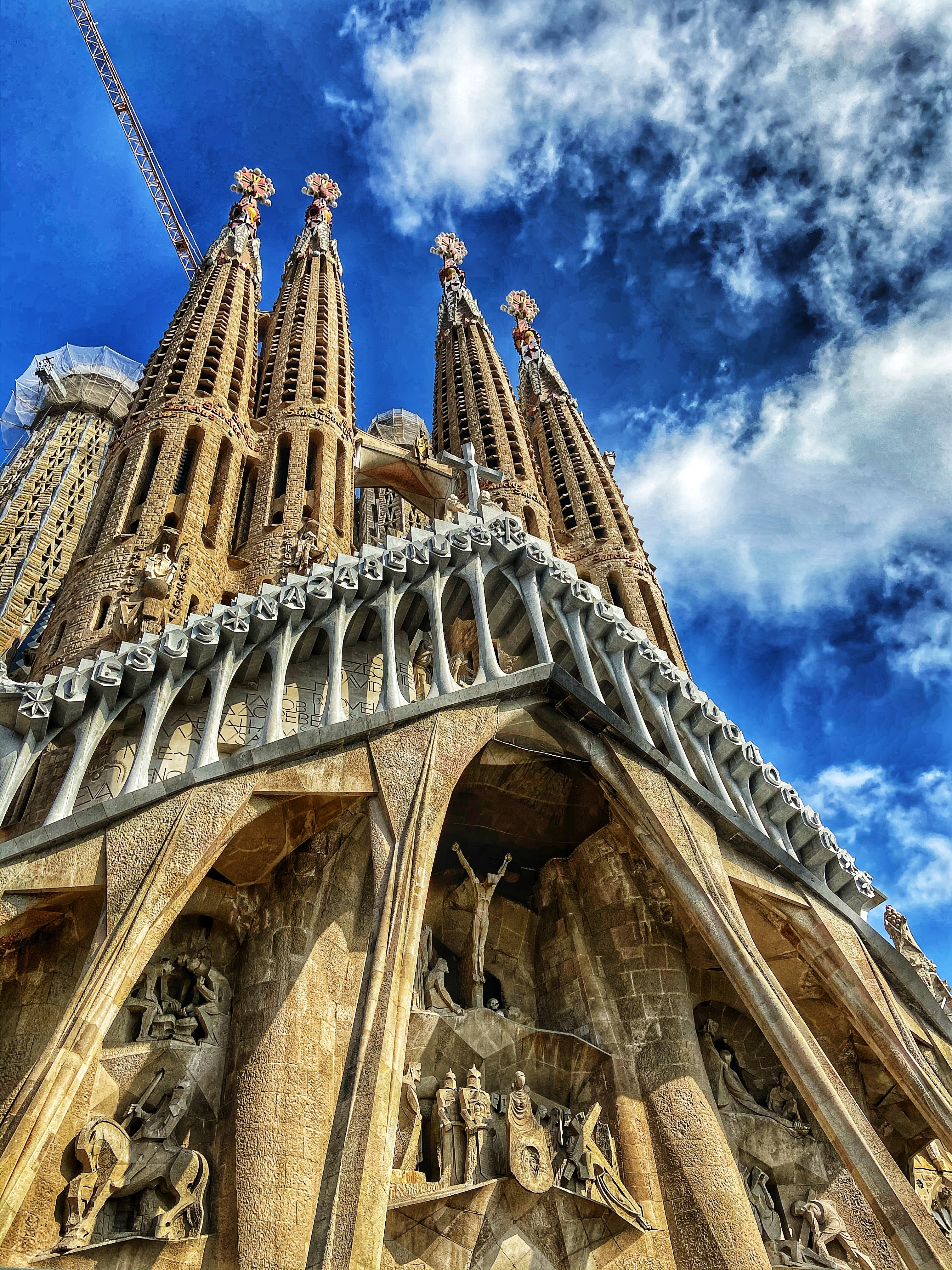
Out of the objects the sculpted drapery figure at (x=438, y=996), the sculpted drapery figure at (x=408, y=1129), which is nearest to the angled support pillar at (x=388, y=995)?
the sculpted drapery figure at (x=408, y=1129)

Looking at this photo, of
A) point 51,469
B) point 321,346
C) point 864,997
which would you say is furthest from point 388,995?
point 51,469

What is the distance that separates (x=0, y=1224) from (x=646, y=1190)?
6.44 metres

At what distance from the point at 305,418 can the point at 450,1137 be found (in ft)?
46.1

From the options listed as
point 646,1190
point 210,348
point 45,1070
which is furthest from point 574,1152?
point 210,348

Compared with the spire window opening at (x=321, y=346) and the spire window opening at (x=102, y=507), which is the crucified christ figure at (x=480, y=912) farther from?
the spire window opening at (x=321, y=346)

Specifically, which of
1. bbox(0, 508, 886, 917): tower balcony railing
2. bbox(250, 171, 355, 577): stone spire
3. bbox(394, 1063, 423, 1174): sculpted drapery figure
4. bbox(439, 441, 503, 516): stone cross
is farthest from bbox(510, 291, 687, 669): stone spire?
bbox(394, 1063, 423, 1174): sculpted drapery figure

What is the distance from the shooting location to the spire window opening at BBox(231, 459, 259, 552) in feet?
58.5

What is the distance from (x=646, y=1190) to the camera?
1080 cm

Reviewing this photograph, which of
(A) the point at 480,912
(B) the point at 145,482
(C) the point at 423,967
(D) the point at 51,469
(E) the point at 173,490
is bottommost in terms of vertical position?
(C) the point at 423,967

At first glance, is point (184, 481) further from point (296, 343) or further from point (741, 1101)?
point (741, 1101)

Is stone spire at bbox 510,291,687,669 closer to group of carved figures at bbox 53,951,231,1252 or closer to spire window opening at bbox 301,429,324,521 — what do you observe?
spire window opening at bbox 301,429,324,521

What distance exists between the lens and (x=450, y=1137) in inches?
406

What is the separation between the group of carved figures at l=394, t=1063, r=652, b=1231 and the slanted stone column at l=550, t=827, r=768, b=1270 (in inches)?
16.0

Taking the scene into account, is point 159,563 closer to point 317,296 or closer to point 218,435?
point 218,435
